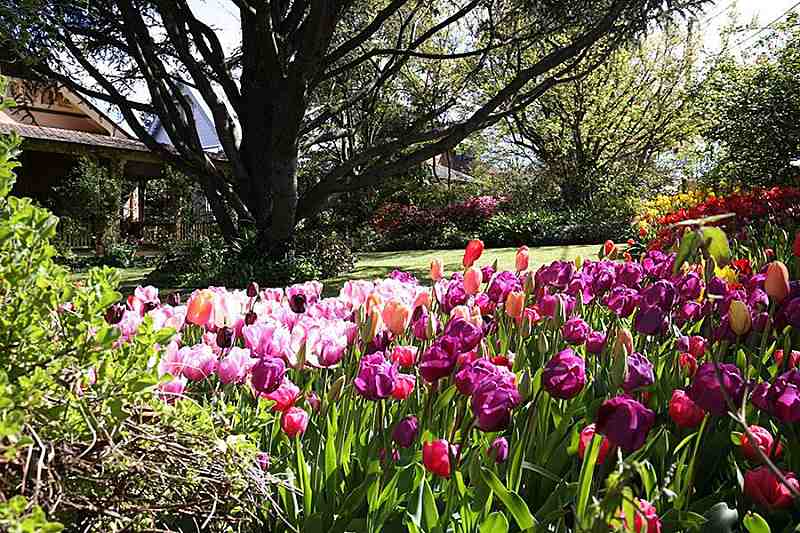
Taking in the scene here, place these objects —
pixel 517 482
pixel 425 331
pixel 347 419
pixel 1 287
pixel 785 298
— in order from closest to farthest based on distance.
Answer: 1. pixel 1 287
2. pixel 517 482
3. pixel 347 419
4. pixel 785 298
5. pixel 425 331

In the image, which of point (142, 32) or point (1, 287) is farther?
point (142, 32)

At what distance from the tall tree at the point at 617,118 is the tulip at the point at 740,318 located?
70.1 ft

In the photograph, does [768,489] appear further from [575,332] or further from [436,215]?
[436,215]

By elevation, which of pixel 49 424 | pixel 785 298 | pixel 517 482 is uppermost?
pixel 785 298

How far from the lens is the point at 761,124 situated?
12.2 metres

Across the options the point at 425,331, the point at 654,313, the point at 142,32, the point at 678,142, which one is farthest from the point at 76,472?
the point at 678,142

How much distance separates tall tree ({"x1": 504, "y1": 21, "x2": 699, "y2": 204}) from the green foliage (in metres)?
9.29

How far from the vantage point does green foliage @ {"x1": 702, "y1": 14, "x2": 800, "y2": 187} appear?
39.5 feet

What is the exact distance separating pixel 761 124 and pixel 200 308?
12.5 metres

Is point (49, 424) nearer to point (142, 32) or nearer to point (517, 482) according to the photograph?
point (517, 482)

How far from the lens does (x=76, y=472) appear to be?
1.05m

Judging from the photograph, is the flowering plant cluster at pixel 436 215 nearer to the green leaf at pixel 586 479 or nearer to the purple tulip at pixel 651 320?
Result: the purple tulip at pixel 651 320

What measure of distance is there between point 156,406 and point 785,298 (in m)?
1.53

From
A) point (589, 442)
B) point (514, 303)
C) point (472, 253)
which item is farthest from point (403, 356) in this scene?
point (472, 253)
